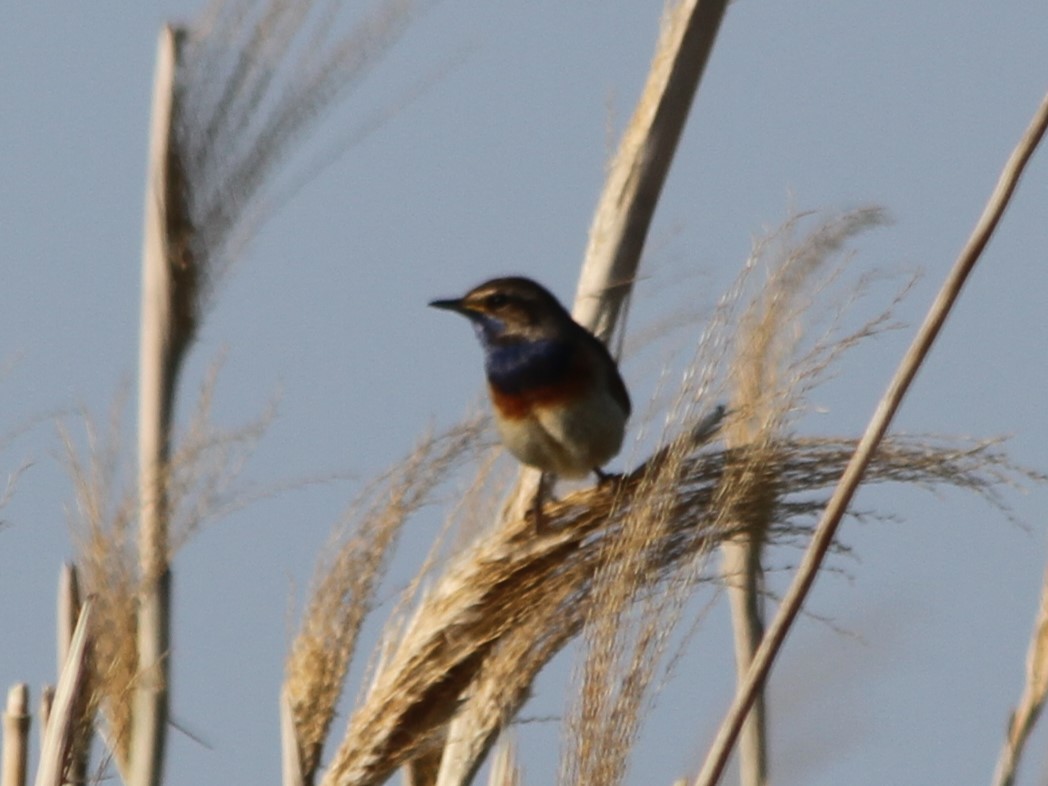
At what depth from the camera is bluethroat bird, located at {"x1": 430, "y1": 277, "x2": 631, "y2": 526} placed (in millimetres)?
4531

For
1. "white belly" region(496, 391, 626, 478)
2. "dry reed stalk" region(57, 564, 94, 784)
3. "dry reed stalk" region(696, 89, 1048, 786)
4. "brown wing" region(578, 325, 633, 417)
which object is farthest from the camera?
"white belly" region(496, 391, 626, 478)

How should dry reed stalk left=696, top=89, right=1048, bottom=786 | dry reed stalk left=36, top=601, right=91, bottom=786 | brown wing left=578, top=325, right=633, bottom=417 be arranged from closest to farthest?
dry reed stalk left=696, top=89, right=1048, bottom=786 < dry reed stalk left=36, top=601, right=91, bottom=786 < brown wing left=578, top=325, right=633, bottom=417

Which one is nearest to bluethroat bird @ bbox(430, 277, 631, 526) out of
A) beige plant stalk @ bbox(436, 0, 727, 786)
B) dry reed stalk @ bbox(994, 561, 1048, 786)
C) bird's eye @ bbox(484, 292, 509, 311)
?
bird's eye @ bbox(484, 292, 509, 311)

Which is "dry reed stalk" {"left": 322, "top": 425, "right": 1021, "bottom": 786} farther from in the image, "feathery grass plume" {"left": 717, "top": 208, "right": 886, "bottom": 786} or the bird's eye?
the bird's eye

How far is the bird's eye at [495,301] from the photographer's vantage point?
500 cm

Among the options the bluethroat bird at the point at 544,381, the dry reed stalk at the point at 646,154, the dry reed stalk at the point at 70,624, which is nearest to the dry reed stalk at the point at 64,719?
the dry reed stalk at the point at 70,624

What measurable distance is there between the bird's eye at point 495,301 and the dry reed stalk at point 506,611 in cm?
202

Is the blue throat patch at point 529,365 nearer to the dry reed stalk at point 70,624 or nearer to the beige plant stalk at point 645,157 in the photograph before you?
the beige plant stalk at point 645,157

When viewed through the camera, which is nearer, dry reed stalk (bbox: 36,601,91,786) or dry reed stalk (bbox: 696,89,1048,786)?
dry reed stalk (bbox: 696,89,1048,786)

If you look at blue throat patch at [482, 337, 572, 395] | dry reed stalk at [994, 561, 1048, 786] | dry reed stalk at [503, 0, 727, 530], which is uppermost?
blue throat patch at [482, 337, 572, 395]

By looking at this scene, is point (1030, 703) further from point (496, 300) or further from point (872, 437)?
point (496, 300)

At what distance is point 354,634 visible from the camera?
2.95m

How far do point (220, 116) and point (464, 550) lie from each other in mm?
860

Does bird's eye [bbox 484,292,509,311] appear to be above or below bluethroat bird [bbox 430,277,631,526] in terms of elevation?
above
